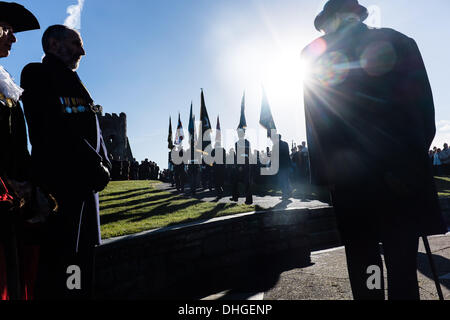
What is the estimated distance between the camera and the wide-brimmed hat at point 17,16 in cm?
151

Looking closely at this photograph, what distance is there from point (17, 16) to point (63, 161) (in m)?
0.78

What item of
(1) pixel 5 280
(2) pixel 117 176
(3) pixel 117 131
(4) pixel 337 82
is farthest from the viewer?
(3) pixel 117 131

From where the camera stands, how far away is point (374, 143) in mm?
1592

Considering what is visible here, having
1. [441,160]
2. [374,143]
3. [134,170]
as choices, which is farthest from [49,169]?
[134,170]

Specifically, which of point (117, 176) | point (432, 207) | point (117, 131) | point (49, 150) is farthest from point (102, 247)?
point (117, 131)

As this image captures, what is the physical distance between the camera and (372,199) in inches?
62.7

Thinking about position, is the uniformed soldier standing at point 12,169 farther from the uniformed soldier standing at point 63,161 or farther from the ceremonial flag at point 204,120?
the ceremonial flag at point 204,120

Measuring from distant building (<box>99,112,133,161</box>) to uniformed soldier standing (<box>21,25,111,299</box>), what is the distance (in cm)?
4641

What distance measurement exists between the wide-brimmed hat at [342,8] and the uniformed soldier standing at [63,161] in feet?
5.09

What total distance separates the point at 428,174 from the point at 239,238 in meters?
Result: 2.82

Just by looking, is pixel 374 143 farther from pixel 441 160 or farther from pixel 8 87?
pixel 441 160
